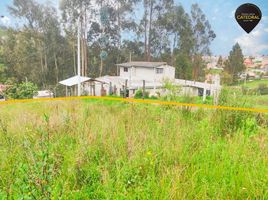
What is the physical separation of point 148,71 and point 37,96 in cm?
181

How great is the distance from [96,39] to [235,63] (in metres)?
2.14

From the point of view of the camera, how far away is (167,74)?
381 cm

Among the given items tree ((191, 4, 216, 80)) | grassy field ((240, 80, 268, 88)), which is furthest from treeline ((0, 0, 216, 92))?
grassy field ((240, 80, 268, 88))

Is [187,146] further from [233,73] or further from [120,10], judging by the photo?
[120,10]

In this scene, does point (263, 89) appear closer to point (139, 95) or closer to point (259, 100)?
point (259, 100)

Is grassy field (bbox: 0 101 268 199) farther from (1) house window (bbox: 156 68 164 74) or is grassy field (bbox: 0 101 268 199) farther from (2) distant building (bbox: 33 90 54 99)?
(1) house window (bbox: 156 68 164 74)

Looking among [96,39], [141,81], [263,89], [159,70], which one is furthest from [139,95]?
[263,89]

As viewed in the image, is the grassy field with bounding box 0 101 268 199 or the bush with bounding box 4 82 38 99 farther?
the bush with bounding box 4 82 38 99

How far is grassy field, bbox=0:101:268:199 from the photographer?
5.66 ft

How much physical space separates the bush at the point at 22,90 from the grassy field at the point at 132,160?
422mm

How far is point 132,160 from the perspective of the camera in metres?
2.19

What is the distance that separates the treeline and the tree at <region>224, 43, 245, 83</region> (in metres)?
0.33

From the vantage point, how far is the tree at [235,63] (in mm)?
3480

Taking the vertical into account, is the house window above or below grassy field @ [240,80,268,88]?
above
